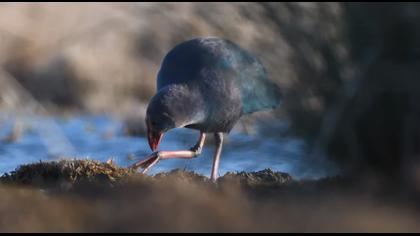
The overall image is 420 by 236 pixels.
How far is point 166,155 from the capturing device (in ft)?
25.0

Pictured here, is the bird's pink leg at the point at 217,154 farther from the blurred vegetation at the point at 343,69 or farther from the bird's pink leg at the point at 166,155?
the blurred vegetation at the point at 343,69

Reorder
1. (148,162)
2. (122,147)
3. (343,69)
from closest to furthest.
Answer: (343,69) → (148,162) → (122,147)

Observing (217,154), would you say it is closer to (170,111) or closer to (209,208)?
(170,111)

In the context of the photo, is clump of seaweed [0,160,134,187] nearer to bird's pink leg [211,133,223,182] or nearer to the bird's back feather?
bird's pink leg [211,133,223,182]

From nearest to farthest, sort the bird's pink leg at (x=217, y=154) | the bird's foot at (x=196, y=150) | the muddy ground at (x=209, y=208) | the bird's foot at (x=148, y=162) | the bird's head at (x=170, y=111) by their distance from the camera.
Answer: the muddy ground at (x=209, y=208) → the bird's foot at (x=148, y=162) → the bird's pink leg at (x=217, y=154) → the bird's head at (x=170, y=111) → the bird's foot at (x=196, y=150)

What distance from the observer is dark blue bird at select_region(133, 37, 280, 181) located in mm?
7812

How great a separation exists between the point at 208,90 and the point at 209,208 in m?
3.88

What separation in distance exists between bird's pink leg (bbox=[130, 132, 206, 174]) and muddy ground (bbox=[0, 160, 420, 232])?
1.45 m

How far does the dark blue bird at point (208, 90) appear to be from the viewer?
7812mm

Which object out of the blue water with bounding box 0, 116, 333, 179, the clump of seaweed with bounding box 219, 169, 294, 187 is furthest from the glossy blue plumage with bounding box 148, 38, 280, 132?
the clump of seaweed with bounding box 219, 169, 294, 187

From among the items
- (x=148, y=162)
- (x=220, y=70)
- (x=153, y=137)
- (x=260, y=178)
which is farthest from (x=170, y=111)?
(x=260, y=178)

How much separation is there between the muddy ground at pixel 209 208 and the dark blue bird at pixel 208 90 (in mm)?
1924

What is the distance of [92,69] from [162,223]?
1199 centimetres

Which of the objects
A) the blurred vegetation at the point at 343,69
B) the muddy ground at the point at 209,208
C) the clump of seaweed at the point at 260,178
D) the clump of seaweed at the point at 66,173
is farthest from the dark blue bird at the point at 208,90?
the muddy ground at the point at 209,208
